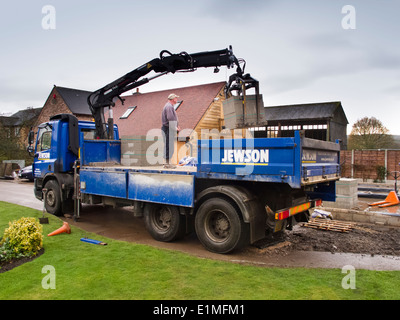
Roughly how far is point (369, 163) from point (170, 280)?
20.7 metres

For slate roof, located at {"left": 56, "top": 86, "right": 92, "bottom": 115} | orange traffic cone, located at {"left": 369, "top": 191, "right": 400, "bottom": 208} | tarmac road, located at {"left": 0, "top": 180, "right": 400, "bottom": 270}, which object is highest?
slate roof, located at {"left": 56, "top": 86, "right": 92, "bottom": 115}

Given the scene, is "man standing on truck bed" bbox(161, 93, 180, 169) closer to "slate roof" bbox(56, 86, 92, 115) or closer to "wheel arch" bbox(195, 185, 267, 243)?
"wheel arch" bbox(195, 185, 267, 243)

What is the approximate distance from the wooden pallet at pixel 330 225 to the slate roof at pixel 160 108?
14533mm

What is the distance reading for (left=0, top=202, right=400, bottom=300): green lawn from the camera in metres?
4.39

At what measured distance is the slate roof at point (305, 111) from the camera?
994 inches

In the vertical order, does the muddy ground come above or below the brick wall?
below

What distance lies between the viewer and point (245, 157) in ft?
20.0

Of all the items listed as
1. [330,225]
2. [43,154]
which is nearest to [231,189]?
[330,225]

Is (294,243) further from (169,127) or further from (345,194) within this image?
(345,194)

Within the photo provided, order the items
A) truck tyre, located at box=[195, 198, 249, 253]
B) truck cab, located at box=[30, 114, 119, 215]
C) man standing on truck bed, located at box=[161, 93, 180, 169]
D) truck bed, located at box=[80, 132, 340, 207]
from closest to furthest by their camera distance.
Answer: truck bed, located at box=[80, 132, 340, 207], truck tyre, located at box=[195, 198, 249, 253], man standing on truck bed, located at box=[161, 93, 180, 169], truck cab, located at box=[30, 114, 119, 215]

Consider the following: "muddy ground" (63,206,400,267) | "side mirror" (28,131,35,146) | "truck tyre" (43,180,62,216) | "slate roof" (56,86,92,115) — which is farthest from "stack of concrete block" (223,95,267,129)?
"slate roof" (56,86,92,115)

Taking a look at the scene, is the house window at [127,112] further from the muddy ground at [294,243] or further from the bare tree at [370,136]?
the bare tree at [370,136]

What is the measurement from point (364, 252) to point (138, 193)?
491cm

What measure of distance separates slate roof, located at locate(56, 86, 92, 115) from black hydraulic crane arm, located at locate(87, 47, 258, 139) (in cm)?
2597
